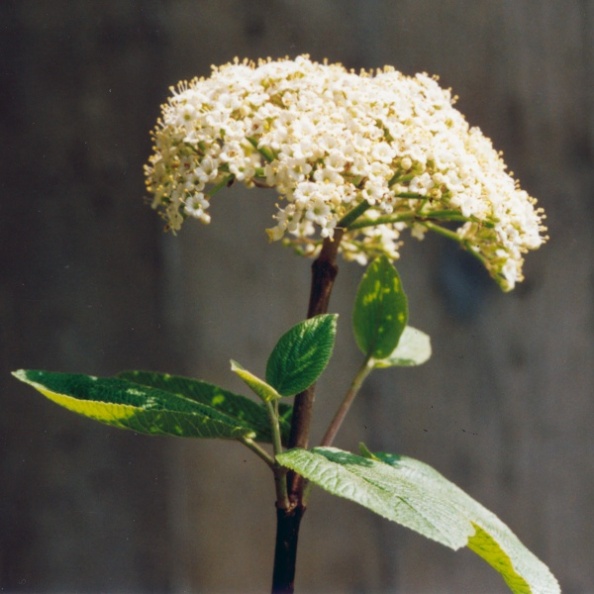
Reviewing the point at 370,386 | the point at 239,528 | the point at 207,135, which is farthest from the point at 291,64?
the point at 239,528

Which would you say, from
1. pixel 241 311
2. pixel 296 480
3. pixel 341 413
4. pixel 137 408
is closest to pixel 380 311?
pixel 341 413

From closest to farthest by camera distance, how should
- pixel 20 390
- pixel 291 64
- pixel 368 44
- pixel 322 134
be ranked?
pixel 322 134
pixel 291 64
pixel 20 390
pixel 368 44

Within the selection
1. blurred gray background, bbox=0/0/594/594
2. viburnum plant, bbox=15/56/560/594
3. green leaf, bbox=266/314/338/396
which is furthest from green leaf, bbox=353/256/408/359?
blurred gray background, bbox=0/0/594/594

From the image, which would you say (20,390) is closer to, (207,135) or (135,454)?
(135,454)

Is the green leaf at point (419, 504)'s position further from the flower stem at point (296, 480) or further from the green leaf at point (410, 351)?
→ the green leaf at point (410, 351)

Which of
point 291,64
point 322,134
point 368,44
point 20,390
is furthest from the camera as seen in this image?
point 368,44

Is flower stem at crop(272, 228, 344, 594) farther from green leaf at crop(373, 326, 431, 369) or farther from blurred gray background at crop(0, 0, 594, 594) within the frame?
blurred gray background at crop(0, 0, 594, 594)
